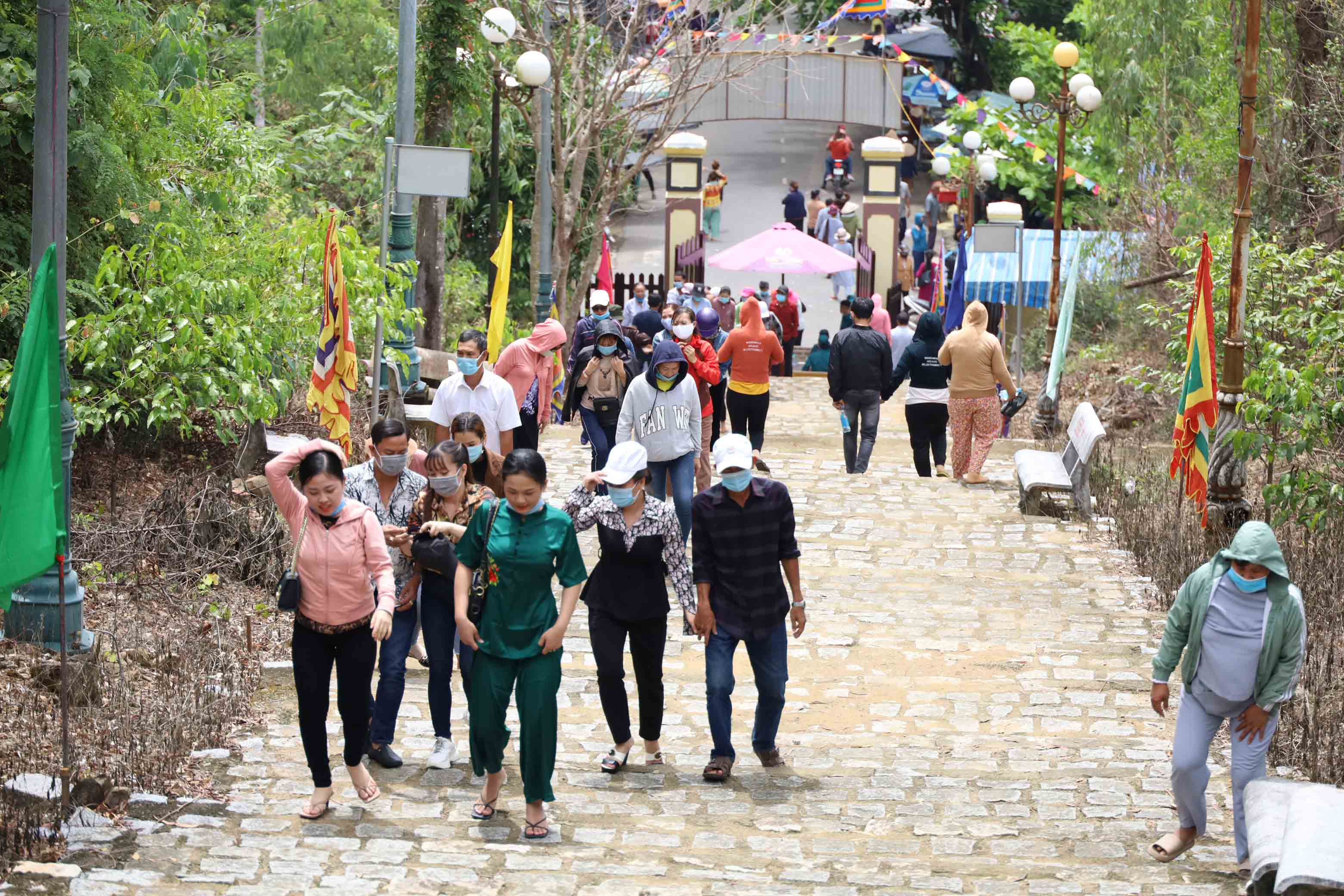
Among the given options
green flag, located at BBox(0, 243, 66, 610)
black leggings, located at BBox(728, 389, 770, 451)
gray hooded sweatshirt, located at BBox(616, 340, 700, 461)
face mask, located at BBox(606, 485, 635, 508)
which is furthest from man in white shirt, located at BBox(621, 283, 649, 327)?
green flag, located at BBox(0, 243, 66, 610)

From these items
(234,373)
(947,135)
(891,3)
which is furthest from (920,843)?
(891,3)

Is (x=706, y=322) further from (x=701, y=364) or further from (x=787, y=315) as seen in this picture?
(x=787, y=315)

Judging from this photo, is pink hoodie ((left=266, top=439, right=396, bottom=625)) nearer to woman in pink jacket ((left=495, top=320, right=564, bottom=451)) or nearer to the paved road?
woman in pink jacket ((left=495, top=320, right=564, bottom=451))

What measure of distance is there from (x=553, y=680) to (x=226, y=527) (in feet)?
17.6

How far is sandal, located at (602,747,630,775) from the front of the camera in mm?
8539

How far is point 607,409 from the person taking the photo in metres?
13.5

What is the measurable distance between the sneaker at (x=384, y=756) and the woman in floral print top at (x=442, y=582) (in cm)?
17

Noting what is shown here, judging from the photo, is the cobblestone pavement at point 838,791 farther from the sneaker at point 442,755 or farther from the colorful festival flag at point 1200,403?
the colorful festival flag at point 1200,403

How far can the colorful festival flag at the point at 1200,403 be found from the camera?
39.8 ft

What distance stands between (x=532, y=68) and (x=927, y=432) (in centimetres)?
705

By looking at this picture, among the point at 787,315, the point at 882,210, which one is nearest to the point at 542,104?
the point at 787,315

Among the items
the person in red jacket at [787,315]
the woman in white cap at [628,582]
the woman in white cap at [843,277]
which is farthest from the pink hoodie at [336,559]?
the woman in white cap at [843,277]

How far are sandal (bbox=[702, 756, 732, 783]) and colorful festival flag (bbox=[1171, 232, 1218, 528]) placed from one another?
503 centimetres

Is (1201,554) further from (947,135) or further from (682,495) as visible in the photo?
(947,135)
